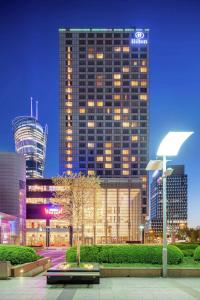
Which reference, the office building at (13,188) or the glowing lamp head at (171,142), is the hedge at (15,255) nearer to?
the glowing lamp head at (171,142)

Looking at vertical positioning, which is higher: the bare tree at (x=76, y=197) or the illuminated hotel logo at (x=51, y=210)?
the bare tree at (x=76, y=197)

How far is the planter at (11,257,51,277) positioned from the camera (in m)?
23.6

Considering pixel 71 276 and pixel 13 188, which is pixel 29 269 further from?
pixel 13 188

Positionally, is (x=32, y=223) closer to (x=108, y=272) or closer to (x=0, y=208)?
(x=0, y=208)

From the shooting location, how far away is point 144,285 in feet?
67.2

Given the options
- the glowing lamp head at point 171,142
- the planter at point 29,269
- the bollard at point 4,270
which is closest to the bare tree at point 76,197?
the planter at point 29,269

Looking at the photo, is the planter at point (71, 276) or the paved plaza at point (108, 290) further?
the planter at point (71, 276)

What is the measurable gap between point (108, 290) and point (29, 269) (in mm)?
8415

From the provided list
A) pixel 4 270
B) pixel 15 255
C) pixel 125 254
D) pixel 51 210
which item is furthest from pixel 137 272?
pixel 51 210

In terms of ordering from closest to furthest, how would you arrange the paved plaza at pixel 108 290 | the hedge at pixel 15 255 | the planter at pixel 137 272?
the paved plaza at pixel 108 290, the planter at pixel 137 272, the hedge at pixel 15 255

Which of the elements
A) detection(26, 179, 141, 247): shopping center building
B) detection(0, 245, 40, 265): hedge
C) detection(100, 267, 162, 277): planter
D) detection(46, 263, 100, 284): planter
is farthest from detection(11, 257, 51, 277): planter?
detection(26, 179, 141, 247): shopping center building

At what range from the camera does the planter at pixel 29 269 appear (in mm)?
23609

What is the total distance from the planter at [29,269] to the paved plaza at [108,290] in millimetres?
1083

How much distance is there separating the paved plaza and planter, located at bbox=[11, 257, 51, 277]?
108cm
